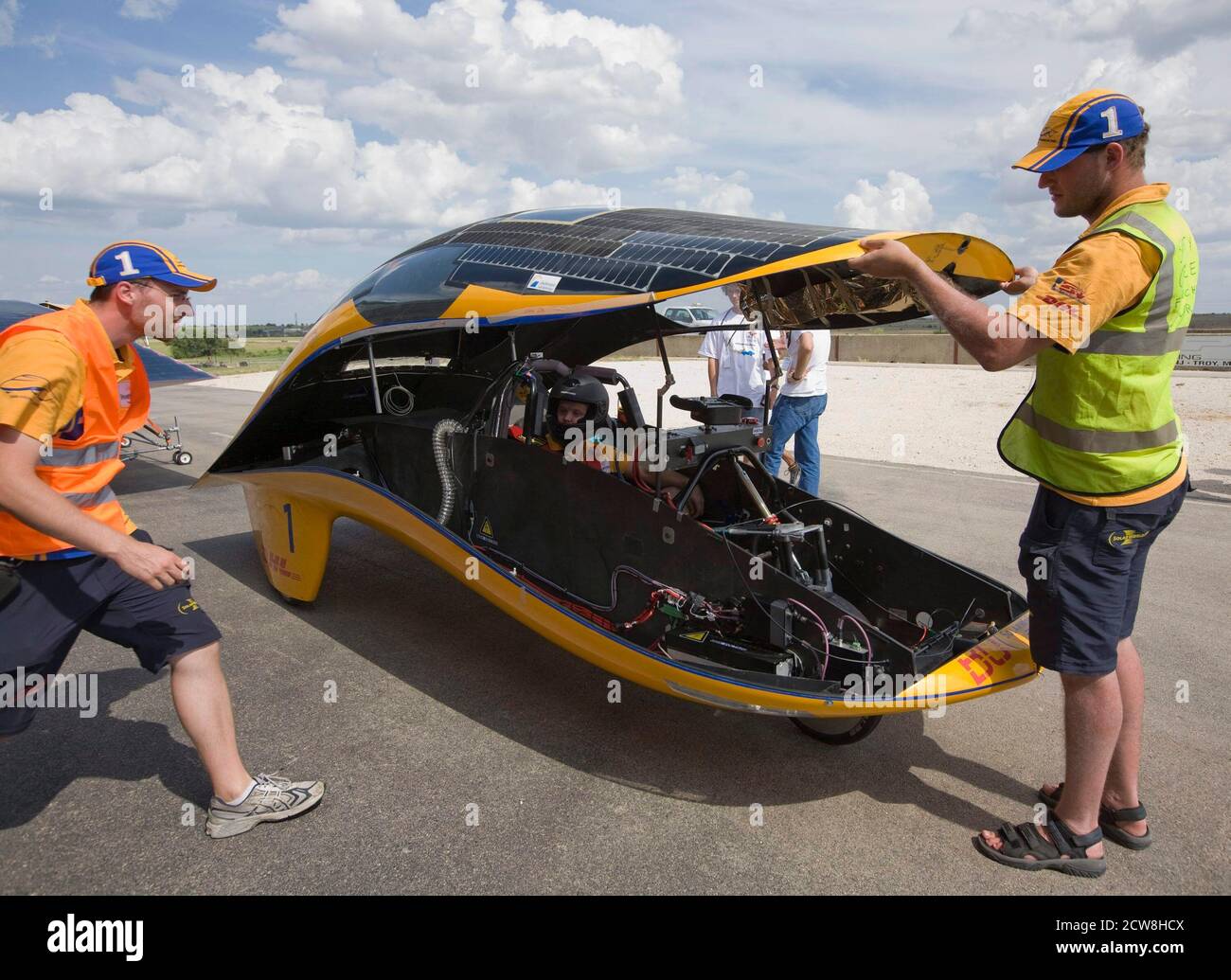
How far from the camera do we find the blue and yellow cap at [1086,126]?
2354mm

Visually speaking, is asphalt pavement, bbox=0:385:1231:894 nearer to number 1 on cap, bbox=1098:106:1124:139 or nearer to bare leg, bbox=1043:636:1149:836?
bare leg, bbox=1043:636:1149:836

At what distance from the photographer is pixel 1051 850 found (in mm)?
2656

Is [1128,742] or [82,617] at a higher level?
[82,617]

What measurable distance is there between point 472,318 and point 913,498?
562 cm

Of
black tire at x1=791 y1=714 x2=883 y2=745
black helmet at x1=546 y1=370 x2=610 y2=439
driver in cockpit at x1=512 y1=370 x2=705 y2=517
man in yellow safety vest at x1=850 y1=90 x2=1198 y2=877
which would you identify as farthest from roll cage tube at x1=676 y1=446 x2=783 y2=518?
man in yellow safety vest at x1=850 y1=90 x2=1198 y2=877

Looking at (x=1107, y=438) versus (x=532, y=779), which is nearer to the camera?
(x=1107, y=438)

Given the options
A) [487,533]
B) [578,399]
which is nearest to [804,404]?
[578,399]

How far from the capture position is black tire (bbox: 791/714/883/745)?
3.27 metres

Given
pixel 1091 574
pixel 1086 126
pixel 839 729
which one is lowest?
pixel 839 729

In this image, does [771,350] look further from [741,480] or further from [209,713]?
[209,713]

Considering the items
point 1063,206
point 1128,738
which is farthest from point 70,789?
point 1063,206

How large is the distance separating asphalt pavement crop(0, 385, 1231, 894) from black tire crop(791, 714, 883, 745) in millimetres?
72

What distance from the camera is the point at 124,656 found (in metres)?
4.20

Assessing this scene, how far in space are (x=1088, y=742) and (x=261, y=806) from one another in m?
2.73
